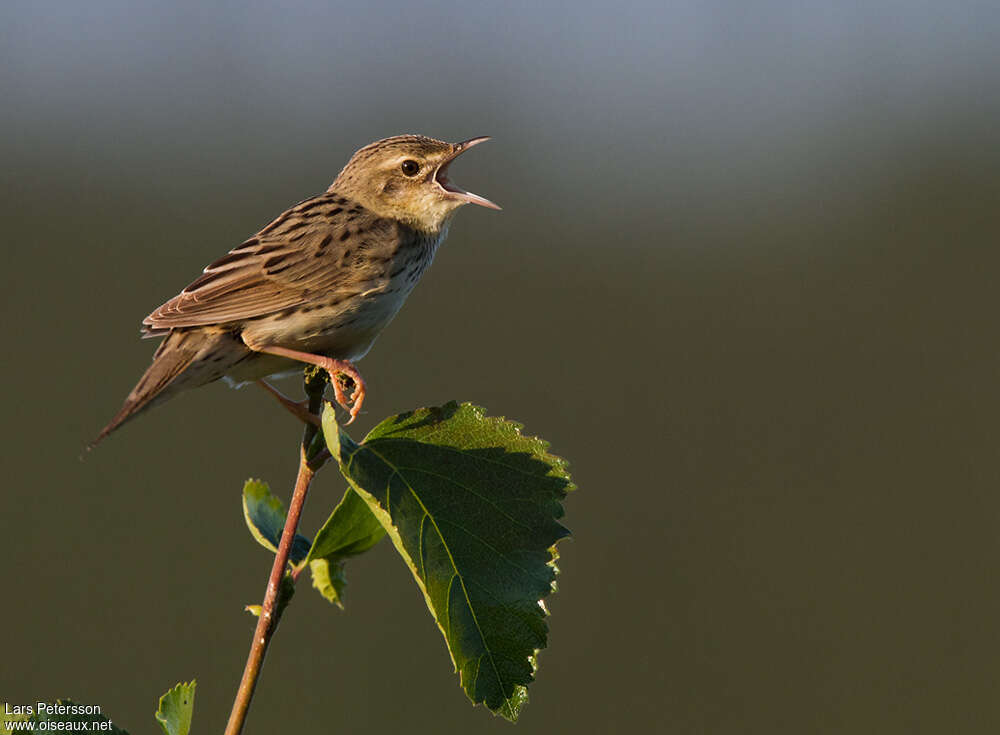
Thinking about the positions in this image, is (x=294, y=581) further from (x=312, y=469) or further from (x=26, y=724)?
(x=26, y=724)

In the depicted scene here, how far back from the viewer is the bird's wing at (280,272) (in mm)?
3459

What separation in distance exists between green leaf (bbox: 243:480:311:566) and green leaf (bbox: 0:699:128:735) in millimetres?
587

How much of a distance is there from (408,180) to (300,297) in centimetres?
95

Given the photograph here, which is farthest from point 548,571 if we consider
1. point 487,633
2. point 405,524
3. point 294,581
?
point 294,581

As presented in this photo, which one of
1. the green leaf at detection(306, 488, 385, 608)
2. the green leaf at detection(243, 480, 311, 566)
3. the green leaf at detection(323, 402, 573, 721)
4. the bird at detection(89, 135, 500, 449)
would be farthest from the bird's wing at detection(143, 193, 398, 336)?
the green leaf at detection(323, 402, 573, 721)

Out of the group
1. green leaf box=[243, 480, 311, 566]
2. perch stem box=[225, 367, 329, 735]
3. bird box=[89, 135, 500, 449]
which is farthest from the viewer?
bird box=[89, 135, 500, 449]

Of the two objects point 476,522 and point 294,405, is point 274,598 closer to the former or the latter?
point 476,522

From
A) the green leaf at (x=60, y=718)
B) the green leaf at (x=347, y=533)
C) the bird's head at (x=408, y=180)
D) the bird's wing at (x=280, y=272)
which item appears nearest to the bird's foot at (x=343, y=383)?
the green leaf at (x=347, y=533)

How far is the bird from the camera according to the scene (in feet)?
10.8

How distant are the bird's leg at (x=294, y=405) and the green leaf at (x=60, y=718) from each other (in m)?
0.72

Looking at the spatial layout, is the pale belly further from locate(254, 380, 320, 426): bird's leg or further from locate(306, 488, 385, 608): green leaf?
locate(306, 488, 385, 608): green leaf

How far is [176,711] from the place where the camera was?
6.87ft

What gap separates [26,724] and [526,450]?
110 cm

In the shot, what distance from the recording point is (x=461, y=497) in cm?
229
